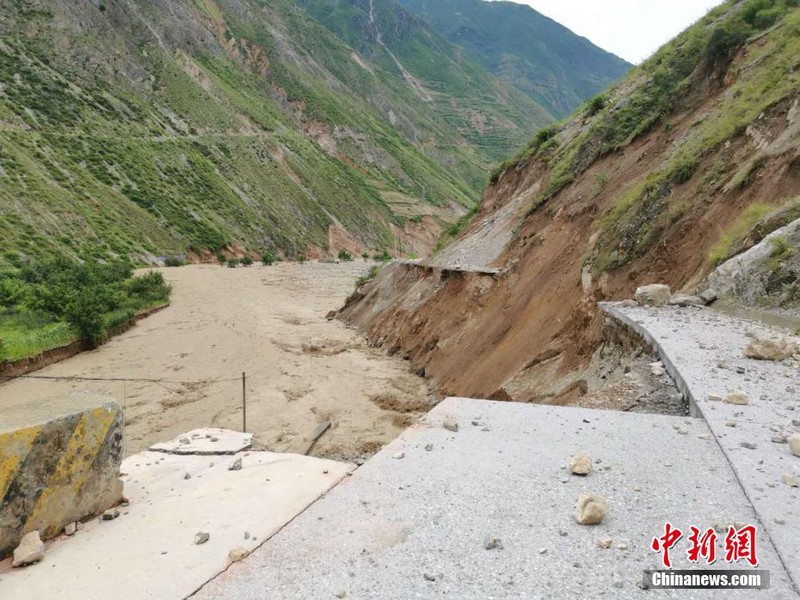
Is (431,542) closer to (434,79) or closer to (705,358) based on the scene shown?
(705,358)

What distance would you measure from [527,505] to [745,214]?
7.51 meters

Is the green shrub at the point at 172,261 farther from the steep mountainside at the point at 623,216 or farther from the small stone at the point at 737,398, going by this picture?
the small stone at the point at 737,398

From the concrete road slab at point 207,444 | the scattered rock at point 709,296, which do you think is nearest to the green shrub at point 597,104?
the scattered rock at point 709,296

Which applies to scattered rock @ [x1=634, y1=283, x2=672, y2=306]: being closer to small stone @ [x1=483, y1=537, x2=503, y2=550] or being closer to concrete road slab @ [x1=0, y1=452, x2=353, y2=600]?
concrete road slab @ [x1=0, y1=452, x2=353, y2=600]

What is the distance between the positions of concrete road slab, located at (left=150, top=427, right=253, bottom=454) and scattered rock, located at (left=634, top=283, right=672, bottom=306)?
637 cm

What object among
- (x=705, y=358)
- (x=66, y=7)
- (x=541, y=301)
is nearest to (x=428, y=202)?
(x=66, y=7)

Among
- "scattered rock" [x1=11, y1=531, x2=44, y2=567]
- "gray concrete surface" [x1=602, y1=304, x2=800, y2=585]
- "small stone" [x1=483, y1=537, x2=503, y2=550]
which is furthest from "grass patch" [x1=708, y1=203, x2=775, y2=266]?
"scattered rock" [x1=11, y1=531, x2=44, y2=567]

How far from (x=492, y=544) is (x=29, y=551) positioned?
11.2ft

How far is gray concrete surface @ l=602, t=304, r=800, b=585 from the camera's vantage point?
3.07m

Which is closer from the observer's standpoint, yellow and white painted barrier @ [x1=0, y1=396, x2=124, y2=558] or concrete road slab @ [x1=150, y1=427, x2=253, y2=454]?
yellow and white painted barrier @ [x1=0, y1=396, x2=124, y2=558]

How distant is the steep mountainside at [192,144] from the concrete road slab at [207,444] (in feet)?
103

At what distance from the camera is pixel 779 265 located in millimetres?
7117

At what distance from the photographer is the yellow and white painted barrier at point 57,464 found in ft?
13.3

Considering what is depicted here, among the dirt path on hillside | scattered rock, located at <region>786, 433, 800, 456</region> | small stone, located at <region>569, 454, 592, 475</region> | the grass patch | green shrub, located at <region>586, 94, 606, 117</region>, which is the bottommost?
the dirt path on hillside
